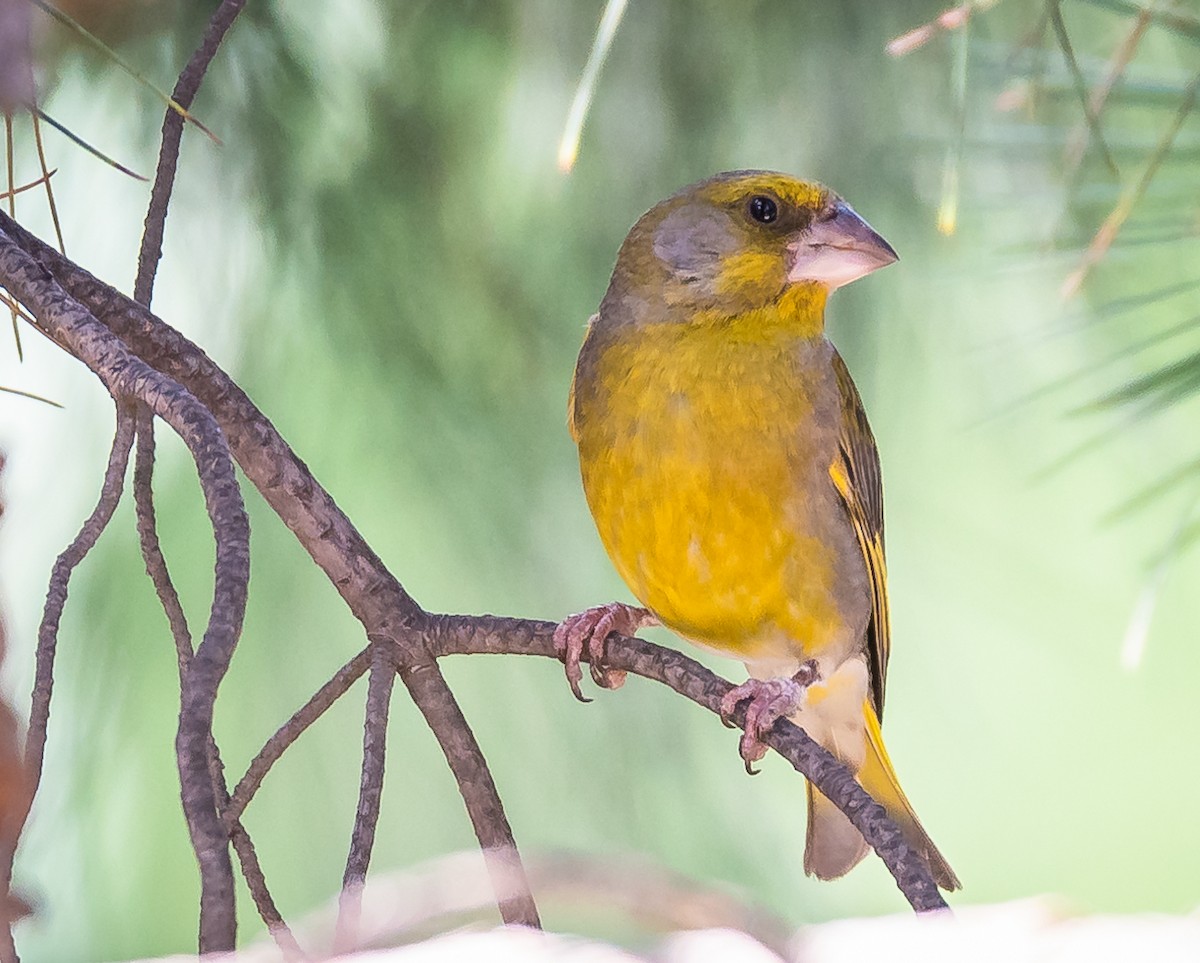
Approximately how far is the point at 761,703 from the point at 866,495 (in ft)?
0.97

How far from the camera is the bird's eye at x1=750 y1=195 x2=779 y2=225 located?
1.18 meters

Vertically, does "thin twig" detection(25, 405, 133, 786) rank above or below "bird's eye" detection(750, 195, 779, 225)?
below

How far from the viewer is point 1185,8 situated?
1146 mm

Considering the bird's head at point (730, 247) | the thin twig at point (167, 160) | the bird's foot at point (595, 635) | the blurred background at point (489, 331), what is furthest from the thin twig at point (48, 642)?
the bird's head at point (730, 247)

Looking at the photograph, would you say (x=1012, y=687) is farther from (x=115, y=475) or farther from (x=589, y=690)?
(x=115, y=475)

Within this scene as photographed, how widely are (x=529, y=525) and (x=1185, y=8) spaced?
66 cm

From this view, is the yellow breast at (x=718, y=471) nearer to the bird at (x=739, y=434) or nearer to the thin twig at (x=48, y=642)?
the bird at (x=739, y=434)

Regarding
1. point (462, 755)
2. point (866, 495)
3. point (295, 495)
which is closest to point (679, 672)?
point (462, 755)

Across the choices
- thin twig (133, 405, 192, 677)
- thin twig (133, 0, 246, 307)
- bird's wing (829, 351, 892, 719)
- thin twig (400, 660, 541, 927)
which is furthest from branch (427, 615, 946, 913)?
bird's wing (829, 351, 892, 719)

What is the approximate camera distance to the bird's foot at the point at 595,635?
3.16ft

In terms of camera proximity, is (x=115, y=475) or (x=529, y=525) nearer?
→ (x=115, y=475)

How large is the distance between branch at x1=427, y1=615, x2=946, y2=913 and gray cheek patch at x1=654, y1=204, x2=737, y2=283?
409mm

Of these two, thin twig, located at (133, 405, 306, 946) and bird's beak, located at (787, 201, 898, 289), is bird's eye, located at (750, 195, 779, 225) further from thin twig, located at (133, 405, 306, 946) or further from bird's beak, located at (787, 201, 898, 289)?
thin twig, located at (133, 405, 306, 946)

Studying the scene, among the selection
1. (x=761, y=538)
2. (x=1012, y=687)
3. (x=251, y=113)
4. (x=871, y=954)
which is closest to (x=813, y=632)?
(x=761, y=538)
